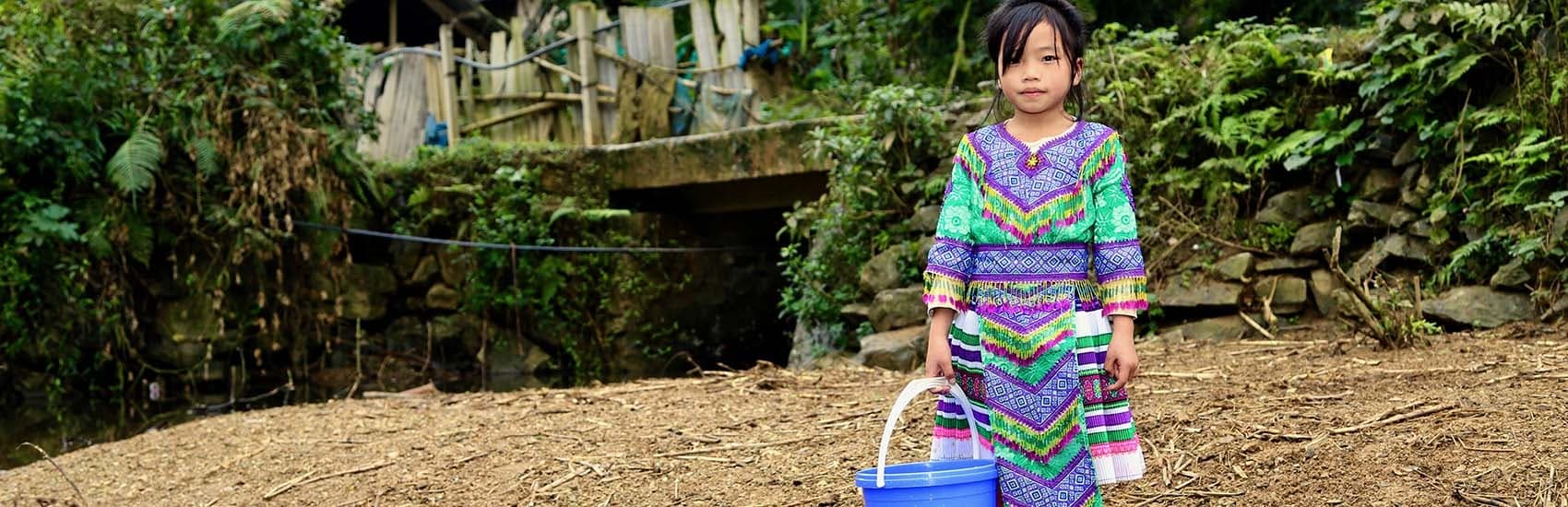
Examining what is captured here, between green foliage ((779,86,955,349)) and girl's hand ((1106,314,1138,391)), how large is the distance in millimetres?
4283

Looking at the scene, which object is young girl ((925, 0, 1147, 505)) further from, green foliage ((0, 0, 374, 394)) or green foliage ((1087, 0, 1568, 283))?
green foliage ((0, 0, 374, 394))

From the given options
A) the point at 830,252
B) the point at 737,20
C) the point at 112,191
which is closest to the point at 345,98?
the point at 112,191

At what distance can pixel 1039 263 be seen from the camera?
2656mm

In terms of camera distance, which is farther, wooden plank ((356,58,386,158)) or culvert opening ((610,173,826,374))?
wooden plank ((356,58,386,158))

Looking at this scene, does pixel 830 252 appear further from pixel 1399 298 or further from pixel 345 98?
pixel 345 98

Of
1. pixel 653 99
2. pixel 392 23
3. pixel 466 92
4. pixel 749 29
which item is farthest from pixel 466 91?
pixel 392 23

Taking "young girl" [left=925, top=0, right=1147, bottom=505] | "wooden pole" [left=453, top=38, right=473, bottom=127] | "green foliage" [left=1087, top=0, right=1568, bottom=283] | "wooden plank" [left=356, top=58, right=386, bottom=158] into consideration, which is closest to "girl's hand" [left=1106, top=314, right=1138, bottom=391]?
"young girl" [left=925, top=0, right=1147, bottom=505]

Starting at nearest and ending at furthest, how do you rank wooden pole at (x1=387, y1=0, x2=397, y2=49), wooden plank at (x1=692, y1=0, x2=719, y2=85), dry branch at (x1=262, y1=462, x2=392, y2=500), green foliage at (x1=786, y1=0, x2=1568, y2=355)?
1. dry branch at (x1=262, y1=462, x2=392, y2=500)
2. green foliage at (x1=786, y1=0, x2=1568, y2=355)
3. wooden plank at (x1=692, y1=0, x2=719, y2=85)
4. wooden pole at (x1=387, y1=0, x2=397, y2=49)

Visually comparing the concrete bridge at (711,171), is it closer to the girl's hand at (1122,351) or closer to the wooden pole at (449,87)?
the wooden pole at (449,87)

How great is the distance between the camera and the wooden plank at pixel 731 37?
34.1 ft

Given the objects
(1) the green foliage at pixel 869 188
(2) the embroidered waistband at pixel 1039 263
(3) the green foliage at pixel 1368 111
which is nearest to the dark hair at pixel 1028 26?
(2) the embroidered waistband at pixel 1039 263

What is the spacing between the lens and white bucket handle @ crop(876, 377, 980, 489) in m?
2.46

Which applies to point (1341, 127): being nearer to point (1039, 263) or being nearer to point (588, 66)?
point (1039, 263)

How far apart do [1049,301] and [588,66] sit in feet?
27.3
